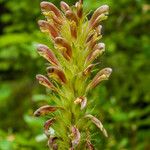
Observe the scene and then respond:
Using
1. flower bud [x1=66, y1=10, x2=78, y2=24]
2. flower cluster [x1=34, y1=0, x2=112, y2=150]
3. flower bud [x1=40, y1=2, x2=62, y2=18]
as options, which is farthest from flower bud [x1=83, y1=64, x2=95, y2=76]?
flower bud [x1=40, y1=2, x2=62, y2=18]

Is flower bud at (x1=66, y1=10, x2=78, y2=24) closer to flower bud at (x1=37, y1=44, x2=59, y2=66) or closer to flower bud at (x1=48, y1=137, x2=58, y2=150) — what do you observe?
flower bud at (x1=37, y1=44, x2=59, y2=66)

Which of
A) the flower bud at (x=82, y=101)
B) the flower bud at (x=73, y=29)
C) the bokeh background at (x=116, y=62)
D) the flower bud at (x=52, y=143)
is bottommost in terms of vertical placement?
the flower bud at (x=52, y=143)

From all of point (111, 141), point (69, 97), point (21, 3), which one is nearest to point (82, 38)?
point (69, 97)

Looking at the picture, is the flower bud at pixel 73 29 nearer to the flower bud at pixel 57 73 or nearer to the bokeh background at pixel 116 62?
the flower bud at pixel 57 73

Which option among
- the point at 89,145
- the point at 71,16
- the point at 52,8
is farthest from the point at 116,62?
the point at 89,145

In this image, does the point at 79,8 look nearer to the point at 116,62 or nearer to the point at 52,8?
the point at 52,8

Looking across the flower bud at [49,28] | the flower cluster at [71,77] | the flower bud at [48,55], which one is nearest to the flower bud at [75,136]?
the flower cluster at [71,77]

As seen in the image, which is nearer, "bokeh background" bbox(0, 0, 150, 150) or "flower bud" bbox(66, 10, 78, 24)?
"flower bud" bbox(66, 10, 78, 24)

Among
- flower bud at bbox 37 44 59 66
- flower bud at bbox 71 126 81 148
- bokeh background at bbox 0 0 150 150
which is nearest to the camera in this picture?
flower bud at bbox 71 126 81 148
